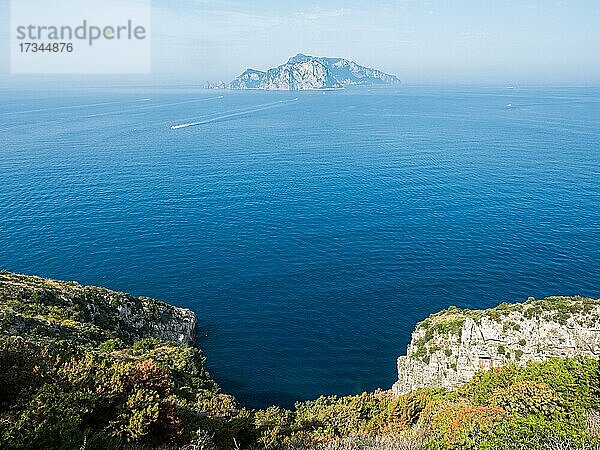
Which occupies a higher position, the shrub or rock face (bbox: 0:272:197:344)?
the shrub

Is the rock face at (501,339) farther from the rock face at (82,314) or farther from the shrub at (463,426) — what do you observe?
the rock face at (82,314)

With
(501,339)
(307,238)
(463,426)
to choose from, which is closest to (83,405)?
(463,426)

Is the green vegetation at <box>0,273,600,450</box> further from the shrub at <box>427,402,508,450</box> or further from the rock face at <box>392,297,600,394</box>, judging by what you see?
the rock face at <box>392,297,600,394</box>

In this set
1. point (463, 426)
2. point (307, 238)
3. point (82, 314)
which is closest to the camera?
point (463, 426)

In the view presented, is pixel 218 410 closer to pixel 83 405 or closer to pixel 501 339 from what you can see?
pixel 83 405

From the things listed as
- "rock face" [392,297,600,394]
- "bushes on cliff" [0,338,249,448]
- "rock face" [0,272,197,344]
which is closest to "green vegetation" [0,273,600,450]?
"bushes on cliff" [0,338,249,448]

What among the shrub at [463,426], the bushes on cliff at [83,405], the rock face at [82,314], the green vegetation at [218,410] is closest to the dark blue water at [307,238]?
the rock face at [82,314]

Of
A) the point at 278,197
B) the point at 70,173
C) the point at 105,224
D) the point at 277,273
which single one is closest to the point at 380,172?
the point at 278,197
